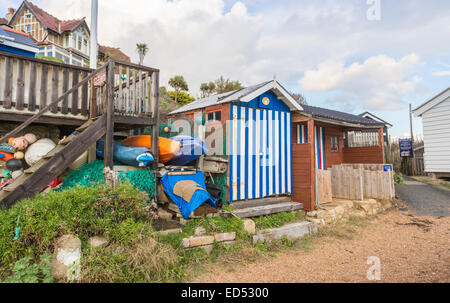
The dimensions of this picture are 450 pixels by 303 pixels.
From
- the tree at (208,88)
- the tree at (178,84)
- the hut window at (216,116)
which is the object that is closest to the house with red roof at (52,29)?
the tree at (178,84)

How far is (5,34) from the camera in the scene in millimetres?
7707

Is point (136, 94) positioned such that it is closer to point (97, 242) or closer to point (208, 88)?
point (97, 242)

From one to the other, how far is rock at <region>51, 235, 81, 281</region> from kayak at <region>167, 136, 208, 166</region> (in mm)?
3040

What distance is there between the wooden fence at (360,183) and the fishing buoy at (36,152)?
28.9 feet

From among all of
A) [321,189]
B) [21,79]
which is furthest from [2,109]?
[321,189]

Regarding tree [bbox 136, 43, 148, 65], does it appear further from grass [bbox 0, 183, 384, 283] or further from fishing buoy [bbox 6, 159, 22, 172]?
grass [bbox 0, 183, 384, 283]

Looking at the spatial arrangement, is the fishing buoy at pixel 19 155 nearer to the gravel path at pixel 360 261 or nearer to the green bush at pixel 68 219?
the green bush at pixel 68 219

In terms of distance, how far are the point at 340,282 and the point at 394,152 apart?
52.3 ft

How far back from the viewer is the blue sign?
51.4 ft

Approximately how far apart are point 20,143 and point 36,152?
39 centimetres

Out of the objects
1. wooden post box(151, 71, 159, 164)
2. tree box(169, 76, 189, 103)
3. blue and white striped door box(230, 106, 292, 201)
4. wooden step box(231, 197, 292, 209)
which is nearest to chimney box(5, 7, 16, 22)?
tree box(169, 76, 189, 103)

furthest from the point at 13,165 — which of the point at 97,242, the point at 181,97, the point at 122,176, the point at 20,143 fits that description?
the point at 181,97

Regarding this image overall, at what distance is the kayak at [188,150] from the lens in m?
5.97

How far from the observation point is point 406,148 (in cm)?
1585
